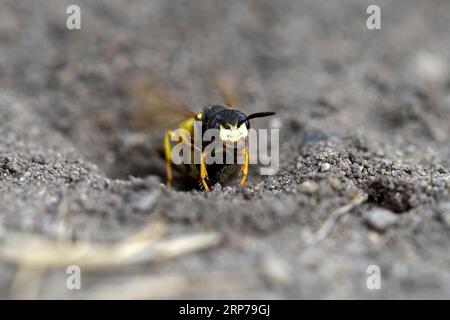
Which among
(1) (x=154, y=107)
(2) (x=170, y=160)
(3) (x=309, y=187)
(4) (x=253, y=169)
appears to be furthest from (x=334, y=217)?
(1) (x=154, y=107)

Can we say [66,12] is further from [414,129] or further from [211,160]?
[414,129]

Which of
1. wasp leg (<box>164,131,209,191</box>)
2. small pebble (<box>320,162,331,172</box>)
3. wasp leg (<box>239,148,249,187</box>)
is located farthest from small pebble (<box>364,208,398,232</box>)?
wasp leg (<box>164,131,209,191</box>)

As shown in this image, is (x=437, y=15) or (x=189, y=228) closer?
(x=189, y=228)

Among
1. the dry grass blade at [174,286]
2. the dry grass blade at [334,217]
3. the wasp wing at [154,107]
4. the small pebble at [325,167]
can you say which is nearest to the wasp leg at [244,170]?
the small pebble at [325,167]

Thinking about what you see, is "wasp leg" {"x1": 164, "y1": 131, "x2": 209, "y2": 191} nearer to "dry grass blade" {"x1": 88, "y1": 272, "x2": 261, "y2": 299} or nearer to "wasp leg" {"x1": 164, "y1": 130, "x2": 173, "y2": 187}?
"wasp leg" {"x1": 164, "y1": 130, "x2": 173, "y2": 187}
